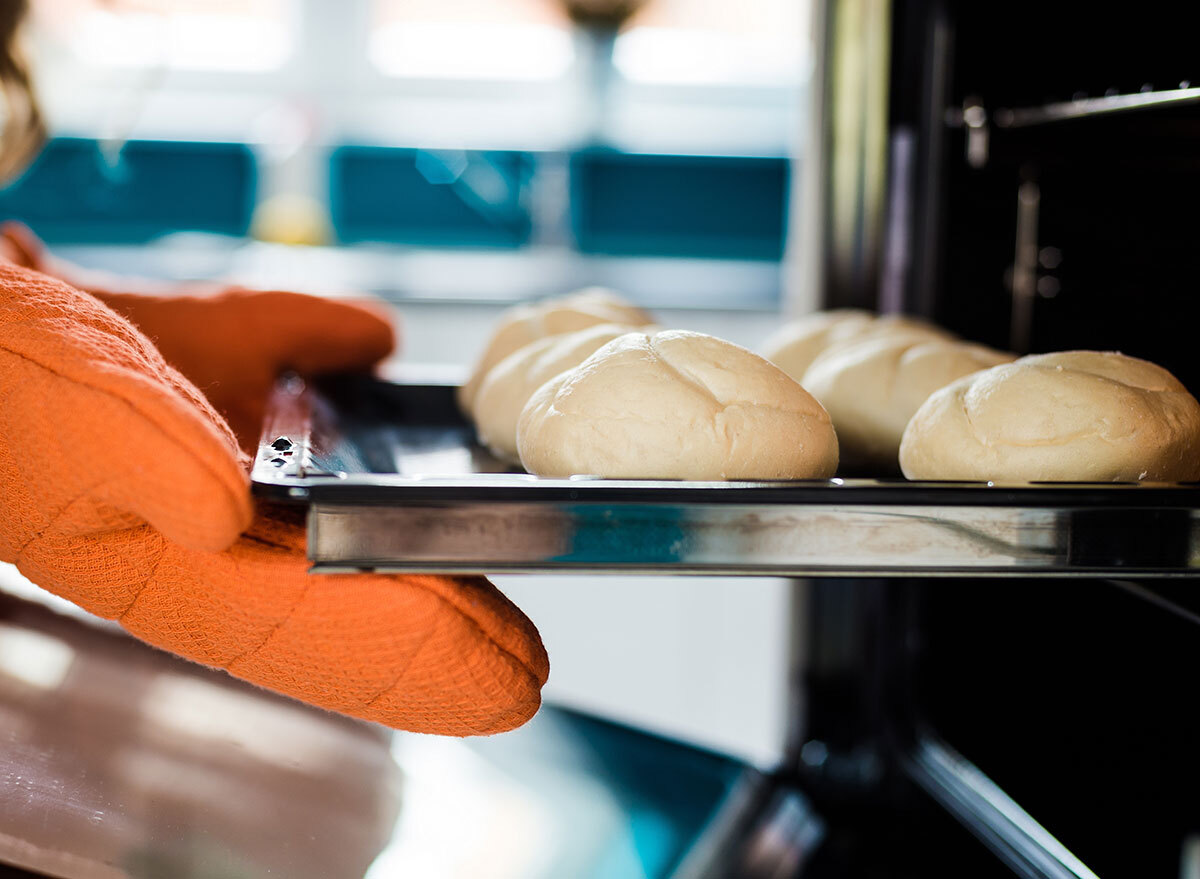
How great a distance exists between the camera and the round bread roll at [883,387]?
67 cm

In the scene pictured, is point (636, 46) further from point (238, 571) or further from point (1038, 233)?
point (238, 571)

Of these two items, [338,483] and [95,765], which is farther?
[95,765]

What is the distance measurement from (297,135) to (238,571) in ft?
8.48

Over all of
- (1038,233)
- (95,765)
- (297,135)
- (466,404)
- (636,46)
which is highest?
(636,46)

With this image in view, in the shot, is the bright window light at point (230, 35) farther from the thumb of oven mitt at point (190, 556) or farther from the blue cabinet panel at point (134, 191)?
the thumb of oven mitt at point (190, 556)

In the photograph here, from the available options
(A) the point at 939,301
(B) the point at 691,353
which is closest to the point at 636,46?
(A) the point at 939,301

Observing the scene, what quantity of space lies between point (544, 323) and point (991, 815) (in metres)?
0.53

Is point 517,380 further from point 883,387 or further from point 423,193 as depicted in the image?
point 423,193

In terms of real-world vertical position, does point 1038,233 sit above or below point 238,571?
above

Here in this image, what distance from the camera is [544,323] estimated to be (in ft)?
2.88

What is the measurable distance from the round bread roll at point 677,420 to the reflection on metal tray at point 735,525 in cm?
7

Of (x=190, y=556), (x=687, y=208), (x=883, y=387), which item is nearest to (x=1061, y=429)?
(x=883, y=387)

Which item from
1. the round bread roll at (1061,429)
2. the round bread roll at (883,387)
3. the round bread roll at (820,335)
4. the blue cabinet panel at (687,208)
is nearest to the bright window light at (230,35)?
the blue cabinet panel at (687,208)

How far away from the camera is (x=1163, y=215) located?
2.63 feet
